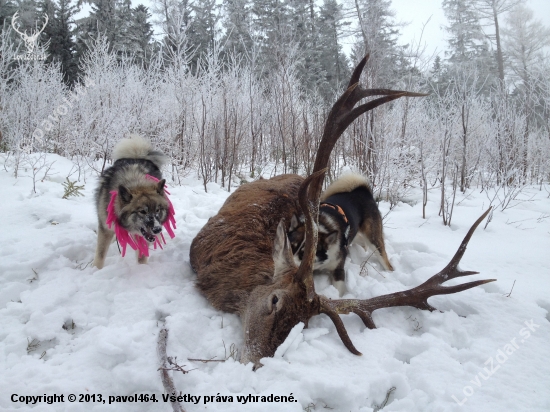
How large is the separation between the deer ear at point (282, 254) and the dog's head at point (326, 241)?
38 centimetres

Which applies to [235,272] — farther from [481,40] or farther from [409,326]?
[481,40]

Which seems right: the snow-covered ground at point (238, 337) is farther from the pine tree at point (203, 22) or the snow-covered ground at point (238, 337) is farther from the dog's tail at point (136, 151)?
the pine tree at point (203, 22)

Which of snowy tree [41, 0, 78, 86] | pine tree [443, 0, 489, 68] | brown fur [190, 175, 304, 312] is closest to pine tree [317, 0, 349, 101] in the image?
pine tree [443, 0, 489, 68]

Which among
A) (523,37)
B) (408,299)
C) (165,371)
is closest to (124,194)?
(165,371)

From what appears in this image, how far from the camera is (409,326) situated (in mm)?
2889

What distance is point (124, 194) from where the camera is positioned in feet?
11.2

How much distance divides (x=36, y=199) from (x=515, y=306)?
6437 millimetres

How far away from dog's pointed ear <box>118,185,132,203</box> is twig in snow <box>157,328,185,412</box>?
1627 millimetres

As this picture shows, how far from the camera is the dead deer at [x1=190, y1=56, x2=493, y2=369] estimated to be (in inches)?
89.2

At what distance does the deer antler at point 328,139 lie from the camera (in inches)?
80.6

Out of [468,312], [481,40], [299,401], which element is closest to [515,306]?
[468,312]

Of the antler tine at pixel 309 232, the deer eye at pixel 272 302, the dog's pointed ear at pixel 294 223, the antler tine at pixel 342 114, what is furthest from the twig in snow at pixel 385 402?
the dog's pointed ear at pixel 294 223

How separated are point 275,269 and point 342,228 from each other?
4.23 ft

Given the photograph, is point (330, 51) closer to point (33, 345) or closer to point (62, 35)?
point (62, 35)
